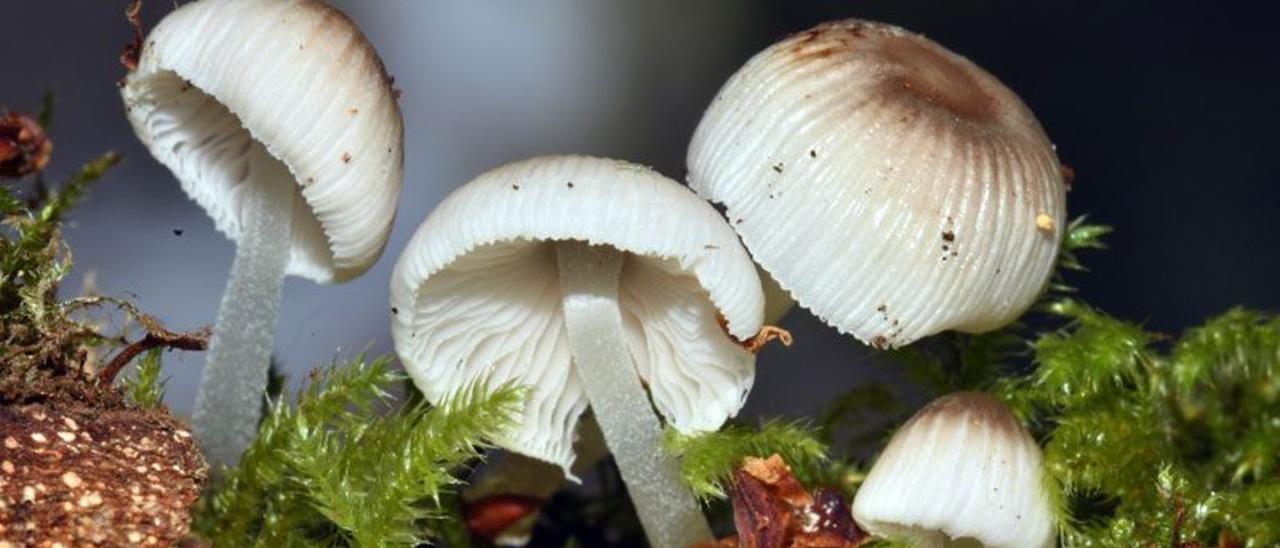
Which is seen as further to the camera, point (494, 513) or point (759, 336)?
point (494, 513)

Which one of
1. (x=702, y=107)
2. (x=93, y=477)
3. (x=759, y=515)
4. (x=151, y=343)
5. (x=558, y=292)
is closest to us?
(x=93, y=477)

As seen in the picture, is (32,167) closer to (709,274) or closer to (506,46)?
(709,274)

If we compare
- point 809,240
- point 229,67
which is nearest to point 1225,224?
point 809,240

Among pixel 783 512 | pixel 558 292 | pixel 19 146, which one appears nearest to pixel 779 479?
pixel 783 512

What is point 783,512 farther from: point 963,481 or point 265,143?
point 265,143

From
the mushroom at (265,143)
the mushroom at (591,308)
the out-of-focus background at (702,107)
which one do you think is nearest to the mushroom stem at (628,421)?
the mushroom at (591,308)

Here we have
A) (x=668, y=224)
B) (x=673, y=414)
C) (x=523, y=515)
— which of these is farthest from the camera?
(x=523, y=515)

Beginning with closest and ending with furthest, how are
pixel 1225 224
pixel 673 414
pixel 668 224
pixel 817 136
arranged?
pixel 668 224 < pixel 817 136 < pixel 673 414 < pixel 1225 224

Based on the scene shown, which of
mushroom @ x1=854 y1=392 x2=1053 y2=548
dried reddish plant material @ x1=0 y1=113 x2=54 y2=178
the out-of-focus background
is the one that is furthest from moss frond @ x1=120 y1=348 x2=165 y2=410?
the out-of-focus background
